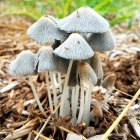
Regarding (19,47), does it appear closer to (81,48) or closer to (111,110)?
(111,110)

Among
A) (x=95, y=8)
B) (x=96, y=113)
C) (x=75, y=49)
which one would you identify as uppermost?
(x=95, y=8)

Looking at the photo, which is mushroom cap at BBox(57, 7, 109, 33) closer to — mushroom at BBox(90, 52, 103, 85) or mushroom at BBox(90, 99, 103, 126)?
mushroom at BBox(90, 52, 103, 85)

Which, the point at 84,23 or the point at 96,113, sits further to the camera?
the point at 96,113

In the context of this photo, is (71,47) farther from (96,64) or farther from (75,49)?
(96,64)

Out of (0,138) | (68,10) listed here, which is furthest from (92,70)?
(68,10)

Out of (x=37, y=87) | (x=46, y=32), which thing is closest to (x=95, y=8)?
(x=37, y=87)

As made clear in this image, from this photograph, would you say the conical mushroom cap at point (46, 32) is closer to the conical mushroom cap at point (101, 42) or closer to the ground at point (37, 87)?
the conical mushroom cap at point (101, 42)

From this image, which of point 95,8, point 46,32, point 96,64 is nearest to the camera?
point 46,32
